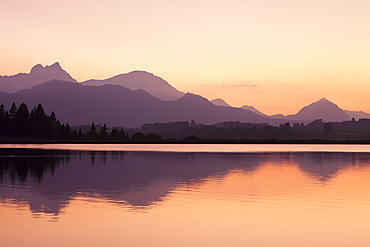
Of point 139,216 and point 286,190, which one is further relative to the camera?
point 286,190

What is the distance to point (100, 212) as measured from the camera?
29.6 meters

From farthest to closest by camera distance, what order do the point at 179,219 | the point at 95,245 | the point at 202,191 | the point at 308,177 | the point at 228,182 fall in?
the point at 308,177, the point at 228,182, the point at 202,191, the point at 179,219, the point at 95,245

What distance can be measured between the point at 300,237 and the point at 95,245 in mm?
9545

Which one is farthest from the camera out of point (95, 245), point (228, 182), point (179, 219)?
point (228, 182)

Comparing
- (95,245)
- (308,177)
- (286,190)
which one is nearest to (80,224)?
(95,245)

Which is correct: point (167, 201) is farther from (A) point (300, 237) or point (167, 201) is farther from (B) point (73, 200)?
(A) point (300, 237)

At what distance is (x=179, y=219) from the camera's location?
27.7 m

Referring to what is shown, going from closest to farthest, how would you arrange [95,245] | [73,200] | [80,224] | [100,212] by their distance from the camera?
[95,245] → [80,224] → [100,212] → [73,200]

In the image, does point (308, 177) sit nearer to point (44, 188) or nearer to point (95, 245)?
point (44, 188)

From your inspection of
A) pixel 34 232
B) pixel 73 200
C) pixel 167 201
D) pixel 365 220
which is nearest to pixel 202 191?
pixel 167 201

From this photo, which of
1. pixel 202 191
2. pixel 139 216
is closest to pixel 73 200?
pixel 139 216

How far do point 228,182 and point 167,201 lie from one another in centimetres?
1525

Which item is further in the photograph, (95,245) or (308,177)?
(308,177)

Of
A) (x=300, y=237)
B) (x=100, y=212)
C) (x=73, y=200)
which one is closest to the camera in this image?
(x=300, y=237)
